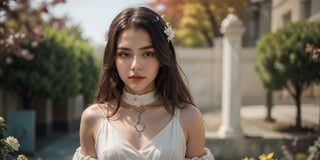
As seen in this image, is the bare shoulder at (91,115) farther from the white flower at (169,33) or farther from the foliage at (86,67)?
the foliage at (86,67)

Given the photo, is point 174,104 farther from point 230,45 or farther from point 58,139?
point 58,139

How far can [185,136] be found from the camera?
1.94 meters

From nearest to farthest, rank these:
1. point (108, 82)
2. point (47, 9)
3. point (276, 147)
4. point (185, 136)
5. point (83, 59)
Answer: point (47, 9), point (185, 136), point (108, 82), point (276, 147), point (83, 59)

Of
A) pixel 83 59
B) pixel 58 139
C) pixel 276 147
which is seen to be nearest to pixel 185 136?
pixel 276 147

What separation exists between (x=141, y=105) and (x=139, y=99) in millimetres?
29

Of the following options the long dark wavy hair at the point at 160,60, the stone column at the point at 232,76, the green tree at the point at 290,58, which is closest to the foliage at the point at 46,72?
the stone column at the point at 232,76

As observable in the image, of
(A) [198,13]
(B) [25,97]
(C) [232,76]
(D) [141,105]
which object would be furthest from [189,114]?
(A) [198,13]

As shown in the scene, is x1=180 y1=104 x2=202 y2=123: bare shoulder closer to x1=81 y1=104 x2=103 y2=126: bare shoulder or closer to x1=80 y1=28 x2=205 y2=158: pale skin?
x1=80 y1=28 x2=205 y2=158: pale skin

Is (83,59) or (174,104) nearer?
(174,104)

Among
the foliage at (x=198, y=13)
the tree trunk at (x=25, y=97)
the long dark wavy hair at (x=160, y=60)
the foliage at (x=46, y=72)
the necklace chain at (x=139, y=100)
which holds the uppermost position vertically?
the foliage at (x=198, y=13)

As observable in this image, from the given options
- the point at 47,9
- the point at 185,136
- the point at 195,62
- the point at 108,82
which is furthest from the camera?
the point at 195,62

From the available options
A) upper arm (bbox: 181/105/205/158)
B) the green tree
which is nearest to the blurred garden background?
the green tree

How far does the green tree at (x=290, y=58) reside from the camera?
10.3 meters

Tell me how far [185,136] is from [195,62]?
675 inches
